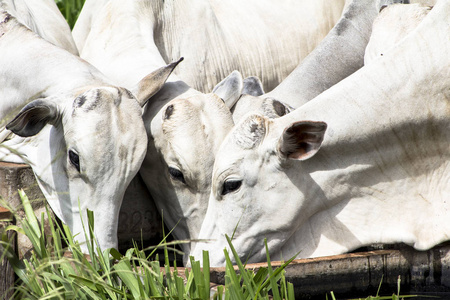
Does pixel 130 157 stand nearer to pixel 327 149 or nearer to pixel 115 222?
pixel 115 222

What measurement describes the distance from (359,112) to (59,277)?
1.60 metres

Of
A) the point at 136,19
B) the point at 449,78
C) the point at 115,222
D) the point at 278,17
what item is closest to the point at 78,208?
the point at 115,222

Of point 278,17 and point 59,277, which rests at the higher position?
point 278,17

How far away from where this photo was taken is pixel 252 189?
355cm

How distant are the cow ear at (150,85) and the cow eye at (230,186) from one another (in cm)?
64

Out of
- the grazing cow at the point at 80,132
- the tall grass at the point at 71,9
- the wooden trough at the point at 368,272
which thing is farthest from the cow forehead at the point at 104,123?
the tall grass at the point at 71,9

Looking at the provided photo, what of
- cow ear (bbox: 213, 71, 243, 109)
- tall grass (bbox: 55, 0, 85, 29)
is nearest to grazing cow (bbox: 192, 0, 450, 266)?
cow ear (bbox: 213, 71, 243, 109)

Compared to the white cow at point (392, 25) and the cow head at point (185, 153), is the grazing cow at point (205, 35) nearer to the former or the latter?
the cow head at point (185, 153)

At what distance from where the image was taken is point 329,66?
4.95 meters

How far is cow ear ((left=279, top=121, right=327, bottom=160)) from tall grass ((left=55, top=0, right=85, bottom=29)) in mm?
4675

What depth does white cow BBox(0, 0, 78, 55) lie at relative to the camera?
14.9 feet

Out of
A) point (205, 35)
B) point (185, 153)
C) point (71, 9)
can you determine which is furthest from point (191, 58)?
point (71, 9)

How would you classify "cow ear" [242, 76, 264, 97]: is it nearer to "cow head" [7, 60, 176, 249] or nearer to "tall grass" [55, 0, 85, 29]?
"cow head" [7, 60, 176, 249]

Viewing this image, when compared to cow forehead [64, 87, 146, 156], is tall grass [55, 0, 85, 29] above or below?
above
